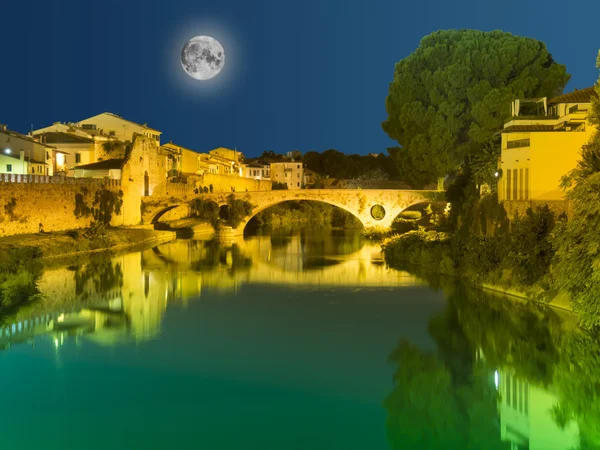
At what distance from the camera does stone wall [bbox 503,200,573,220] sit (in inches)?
688

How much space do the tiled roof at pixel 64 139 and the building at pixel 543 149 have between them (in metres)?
28.7

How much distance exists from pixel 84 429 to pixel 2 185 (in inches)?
752

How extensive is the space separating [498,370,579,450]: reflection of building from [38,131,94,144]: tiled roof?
115ft

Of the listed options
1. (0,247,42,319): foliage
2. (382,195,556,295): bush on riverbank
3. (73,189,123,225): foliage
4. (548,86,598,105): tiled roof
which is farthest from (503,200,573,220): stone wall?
(73,189,123,225): foliage

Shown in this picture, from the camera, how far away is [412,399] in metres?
11.3

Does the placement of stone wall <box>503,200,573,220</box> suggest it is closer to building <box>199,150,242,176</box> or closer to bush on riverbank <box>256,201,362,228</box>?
bush on riverbank <box>256,201,362,228</box>

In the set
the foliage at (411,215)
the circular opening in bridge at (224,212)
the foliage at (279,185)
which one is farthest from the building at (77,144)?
the foliage at (279,185)

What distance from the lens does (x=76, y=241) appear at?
28.7 m

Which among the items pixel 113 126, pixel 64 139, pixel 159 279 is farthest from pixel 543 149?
pixel 113 126

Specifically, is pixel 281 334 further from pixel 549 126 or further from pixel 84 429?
pixel 549 126

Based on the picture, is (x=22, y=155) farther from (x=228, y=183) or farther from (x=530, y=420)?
(x=530, y=420)

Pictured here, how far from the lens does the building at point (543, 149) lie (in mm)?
18531

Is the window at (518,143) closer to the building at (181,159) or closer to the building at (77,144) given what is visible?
the building at (77,144)

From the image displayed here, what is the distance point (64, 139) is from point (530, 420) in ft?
121
